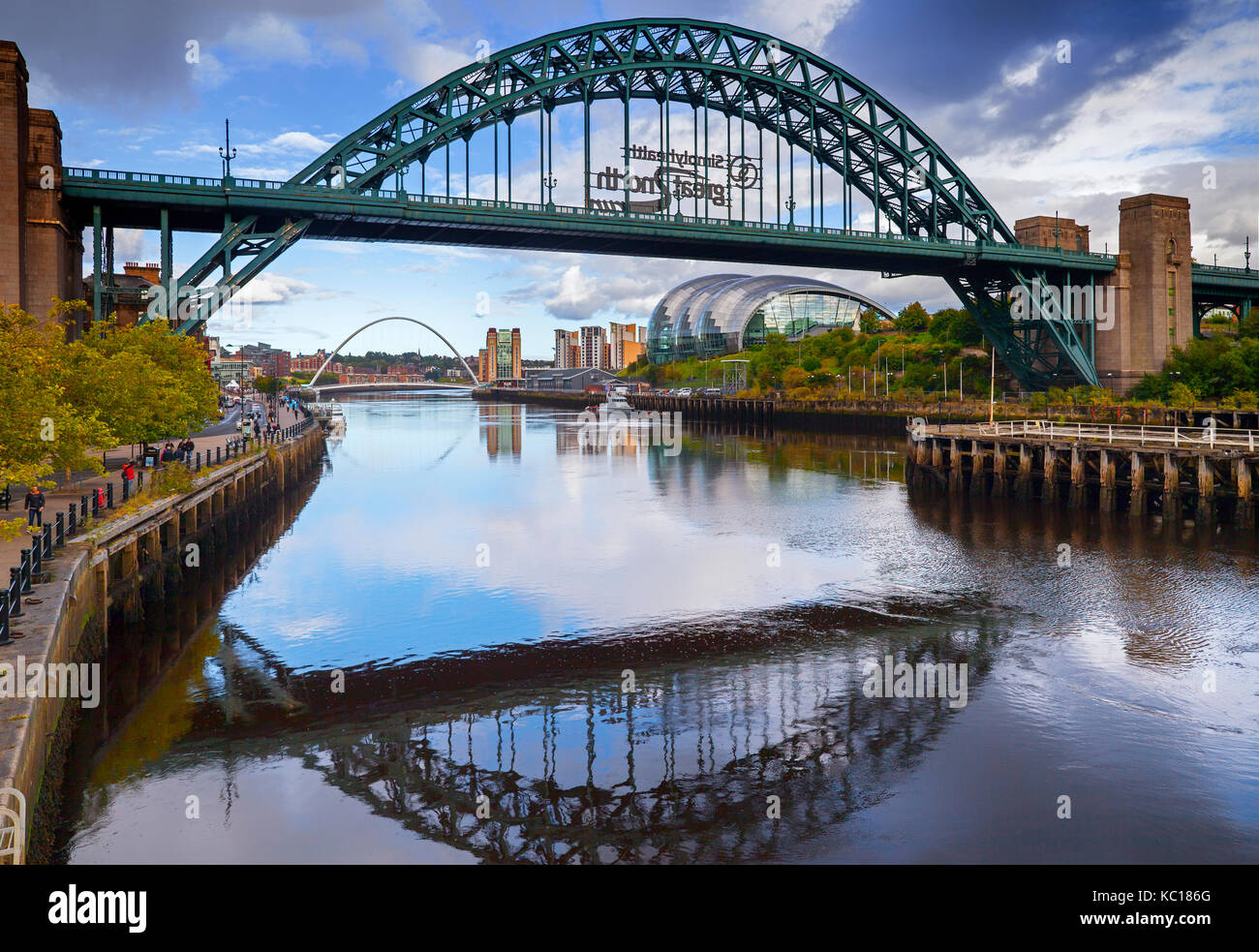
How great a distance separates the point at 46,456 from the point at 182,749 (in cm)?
1004

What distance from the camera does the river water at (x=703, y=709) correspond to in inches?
532

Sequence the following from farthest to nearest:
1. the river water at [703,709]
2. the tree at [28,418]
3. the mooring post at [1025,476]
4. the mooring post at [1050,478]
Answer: the mooring post at [1025,476] → the mooring post at [1050,478] → the tree at [28,418] → the river water at [703,709]

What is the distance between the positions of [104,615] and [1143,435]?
134ft

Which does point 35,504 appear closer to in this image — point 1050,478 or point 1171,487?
point 1171,487

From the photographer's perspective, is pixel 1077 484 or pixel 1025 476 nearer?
pixel 1077 484

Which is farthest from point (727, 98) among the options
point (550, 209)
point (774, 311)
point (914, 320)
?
point (774, 311)

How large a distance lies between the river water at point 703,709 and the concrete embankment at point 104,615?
85cm

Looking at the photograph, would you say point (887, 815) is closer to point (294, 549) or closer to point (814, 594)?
point (814, 594)

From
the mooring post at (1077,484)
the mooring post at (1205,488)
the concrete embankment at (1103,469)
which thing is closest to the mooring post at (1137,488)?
the concrete embankment at (1103,469)

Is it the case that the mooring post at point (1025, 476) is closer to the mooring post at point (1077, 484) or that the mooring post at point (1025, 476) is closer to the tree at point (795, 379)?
the mooring post at point (1077, 484)

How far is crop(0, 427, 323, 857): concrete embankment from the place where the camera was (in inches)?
498

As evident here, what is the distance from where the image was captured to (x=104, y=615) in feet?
73.3

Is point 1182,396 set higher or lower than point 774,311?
lower
